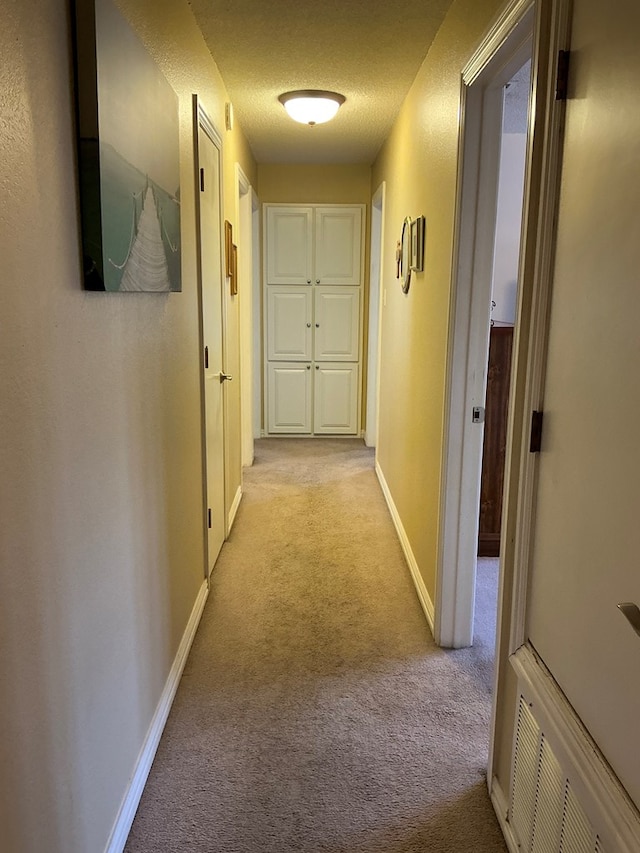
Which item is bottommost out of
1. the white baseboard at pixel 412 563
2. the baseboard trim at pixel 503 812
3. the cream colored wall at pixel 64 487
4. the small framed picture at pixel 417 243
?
the baseboard trim at pixel 503 812

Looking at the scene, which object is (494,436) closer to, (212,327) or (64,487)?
(212,327)

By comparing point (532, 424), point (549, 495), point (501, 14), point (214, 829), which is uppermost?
point (501, 14)

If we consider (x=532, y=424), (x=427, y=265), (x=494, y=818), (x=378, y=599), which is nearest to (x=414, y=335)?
(x=427, y=265)

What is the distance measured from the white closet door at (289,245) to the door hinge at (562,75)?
14.5ft

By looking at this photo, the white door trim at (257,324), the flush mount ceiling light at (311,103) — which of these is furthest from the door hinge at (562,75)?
the white door trim at (257,324)

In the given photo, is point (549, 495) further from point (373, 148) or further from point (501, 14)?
point (373, 148)

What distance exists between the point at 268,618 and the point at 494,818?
125cm

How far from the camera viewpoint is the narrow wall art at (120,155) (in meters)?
1.25

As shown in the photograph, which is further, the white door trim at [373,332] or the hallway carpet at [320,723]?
the white door trim at [373,332]

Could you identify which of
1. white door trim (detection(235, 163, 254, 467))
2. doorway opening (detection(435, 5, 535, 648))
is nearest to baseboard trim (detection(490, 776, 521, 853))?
doorway opening (detection(435, 5, 535, 648))

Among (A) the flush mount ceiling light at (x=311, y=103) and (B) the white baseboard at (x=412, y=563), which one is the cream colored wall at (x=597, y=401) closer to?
(B) the white baseboard at (x=412, y=563)

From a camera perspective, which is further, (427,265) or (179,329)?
(427,265)

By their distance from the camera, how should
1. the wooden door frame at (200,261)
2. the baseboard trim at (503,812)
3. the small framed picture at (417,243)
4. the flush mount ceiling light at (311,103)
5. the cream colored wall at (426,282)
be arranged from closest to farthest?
the baseboard trim at (503,812)
the cream colored wall at (426,282)
the wooden door frame at (200,261)
the small framed picture at (417,243)
the flush mount ceiling light at (311,103)

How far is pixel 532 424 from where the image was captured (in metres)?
1.43
